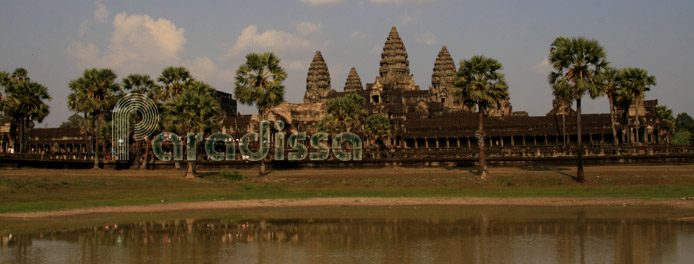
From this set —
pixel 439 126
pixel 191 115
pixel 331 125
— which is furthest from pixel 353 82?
pixel 191 115

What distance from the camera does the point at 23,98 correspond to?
224 feet

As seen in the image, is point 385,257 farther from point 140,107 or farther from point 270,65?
point 140,107

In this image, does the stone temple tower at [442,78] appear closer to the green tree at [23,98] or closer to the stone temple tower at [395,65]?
the stone temple tower at [395,65]

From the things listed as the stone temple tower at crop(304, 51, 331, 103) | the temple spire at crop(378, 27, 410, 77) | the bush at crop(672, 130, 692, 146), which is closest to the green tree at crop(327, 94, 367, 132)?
the bush at crop(672, 130, 692, 146)

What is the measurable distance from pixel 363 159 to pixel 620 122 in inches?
1528

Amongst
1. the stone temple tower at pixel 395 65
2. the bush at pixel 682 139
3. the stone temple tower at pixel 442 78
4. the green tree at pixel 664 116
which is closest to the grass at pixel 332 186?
the green tree at pixel 664 116

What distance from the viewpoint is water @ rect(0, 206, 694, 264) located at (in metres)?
22.3

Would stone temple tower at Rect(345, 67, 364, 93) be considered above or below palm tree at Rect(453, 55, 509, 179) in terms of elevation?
above

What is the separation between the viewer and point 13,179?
41281 millimetres

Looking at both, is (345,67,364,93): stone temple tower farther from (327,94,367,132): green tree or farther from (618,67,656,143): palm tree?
(618,67,656,143): palm tree

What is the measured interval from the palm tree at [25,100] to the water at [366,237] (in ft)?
131

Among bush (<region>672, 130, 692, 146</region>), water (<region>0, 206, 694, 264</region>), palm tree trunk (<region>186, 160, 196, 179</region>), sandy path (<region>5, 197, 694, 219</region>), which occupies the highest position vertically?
bush (<region>672, 130, 692, 146</region>)

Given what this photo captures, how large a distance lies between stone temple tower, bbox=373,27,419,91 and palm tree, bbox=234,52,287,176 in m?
100

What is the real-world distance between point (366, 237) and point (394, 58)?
13506 cm
